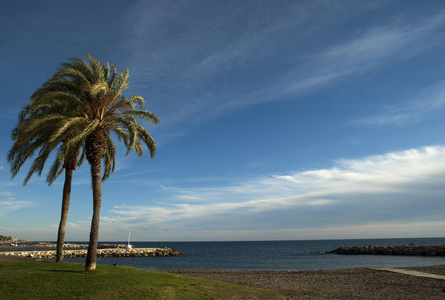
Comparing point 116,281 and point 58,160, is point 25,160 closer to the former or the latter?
point 58,160

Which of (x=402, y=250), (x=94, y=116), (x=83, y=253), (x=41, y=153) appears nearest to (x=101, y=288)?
(x=94, y=116)

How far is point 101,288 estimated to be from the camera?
45.2 ft

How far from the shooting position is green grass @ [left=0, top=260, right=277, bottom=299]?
42.0 feet

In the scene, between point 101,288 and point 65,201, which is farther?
point 65,201

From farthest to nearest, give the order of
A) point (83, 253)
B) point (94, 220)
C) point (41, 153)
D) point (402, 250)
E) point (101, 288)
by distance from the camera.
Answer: point (402, 250) → point (83, 253) → point (41, 153) → point (94, 220) → point (101, 288)

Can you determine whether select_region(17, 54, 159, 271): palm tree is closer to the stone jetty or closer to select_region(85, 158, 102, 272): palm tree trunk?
select_region(85, 158, 102, 272): palm tree trunk

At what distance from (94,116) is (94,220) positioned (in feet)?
20.6

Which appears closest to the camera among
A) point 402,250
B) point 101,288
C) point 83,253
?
point 101,288

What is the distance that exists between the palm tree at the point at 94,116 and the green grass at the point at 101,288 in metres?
2.54

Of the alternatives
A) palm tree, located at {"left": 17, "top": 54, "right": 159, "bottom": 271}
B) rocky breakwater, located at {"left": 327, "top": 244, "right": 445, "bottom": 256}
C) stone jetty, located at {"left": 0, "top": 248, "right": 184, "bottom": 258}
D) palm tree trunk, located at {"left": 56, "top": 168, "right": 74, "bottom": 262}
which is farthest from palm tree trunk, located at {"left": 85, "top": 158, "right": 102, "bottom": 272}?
rocky breakwater, located at {"left": 327, "top": 244, "right": 445, "bottom": 256}

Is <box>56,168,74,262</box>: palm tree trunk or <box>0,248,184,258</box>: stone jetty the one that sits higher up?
<box>56,168,74,262</box>: palm tree trunk

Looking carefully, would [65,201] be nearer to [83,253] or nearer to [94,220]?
[94,220]

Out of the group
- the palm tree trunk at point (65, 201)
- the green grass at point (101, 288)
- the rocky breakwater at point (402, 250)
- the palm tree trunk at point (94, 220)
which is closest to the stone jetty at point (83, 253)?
the palm tree trunk at point (65, 201)

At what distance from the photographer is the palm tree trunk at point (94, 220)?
57.8 feet
